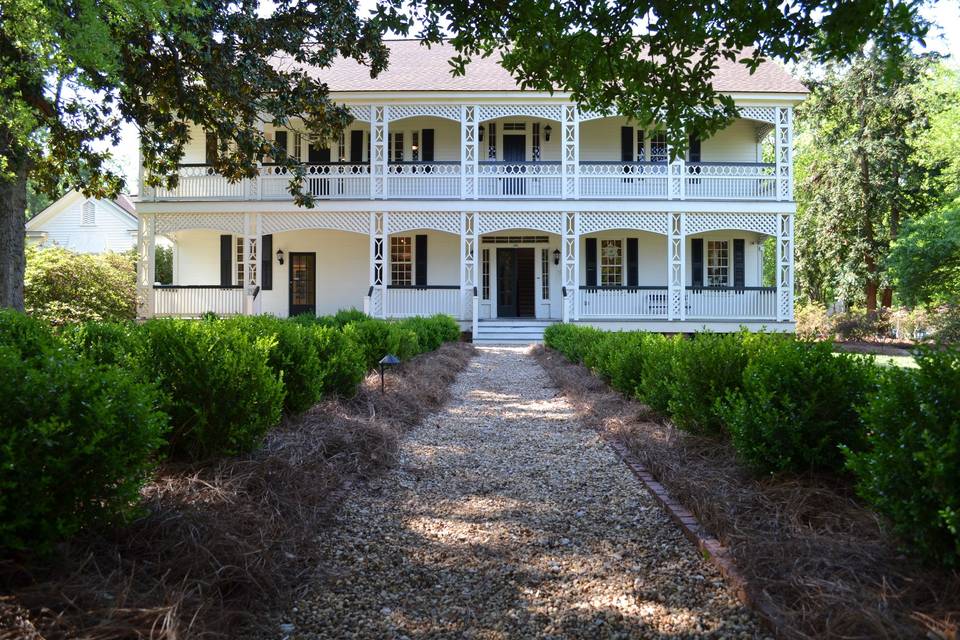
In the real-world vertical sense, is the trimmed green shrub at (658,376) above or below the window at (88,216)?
below

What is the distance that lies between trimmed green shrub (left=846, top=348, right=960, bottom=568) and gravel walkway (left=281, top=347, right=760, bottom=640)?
72 centimetres

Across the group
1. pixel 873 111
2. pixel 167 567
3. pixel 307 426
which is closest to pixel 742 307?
pixel 873 111

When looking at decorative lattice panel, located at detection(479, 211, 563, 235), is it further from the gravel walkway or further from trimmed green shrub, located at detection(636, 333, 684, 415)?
the gravel walkway

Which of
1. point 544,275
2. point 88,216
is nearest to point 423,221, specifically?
point 544,275

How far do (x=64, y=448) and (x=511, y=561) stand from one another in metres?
2.11

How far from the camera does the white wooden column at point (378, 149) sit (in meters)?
18.5

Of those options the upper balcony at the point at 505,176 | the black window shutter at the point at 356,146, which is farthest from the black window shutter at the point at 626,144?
the black window shutter at the point at 356,146

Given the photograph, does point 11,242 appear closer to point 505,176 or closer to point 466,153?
point 466,153

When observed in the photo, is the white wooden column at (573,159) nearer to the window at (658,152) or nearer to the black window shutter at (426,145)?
the window at (658,152)

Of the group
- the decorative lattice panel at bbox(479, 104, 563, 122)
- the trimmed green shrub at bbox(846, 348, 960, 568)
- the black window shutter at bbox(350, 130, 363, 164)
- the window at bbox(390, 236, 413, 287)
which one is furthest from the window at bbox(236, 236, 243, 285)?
the trimmed green shrub at bbox(846, 348, 960, 568)

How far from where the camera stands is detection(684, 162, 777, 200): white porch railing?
61.4ft

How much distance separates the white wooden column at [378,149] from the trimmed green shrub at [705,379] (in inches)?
586

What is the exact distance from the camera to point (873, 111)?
24391mm

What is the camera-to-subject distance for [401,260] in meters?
20.8
